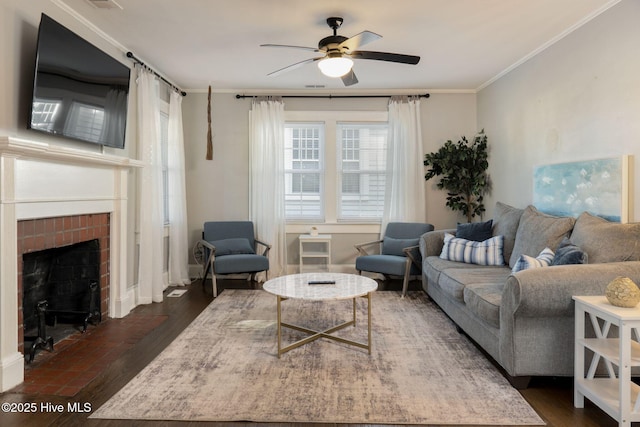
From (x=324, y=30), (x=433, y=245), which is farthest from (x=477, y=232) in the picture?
(x=324, y=30)

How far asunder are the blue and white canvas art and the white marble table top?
1.85 metres

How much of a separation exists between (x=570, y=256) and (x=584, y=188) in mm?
988

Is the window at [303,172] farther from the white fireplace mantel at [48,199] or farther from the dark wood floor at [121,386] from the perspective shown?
the dark wood floor at [121,386]

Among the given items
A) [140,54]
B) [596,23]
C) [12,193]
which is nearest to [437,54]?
[596,23]

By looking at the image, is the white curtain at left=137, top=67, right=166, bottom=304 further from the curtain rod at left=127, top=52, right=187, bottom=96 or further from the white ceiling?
the white ceiling

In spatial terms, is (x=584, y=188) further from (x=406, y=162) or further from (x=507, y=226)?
(x=406, y=162)

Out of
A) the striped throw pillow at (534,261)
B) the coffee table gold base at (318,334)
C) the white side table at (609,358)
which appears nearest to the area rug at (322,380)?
the coffee table gold base at (318,334)

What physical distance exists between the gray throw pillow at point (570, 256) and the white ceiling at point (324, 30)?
185cm

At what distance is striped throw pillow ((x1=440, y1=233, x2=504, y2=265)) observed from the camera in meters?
3.95

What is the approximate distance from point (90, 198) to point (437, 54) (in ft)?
11.8

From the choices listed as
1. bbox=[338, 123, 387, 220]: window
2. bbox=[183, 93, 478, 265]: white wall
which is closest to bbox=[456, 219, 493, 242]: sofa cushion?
bbox=[183, 93, 478, 265]: white wall

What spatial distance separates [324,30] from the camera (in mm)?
3553

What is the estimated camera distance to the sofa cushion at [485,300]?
2604mm

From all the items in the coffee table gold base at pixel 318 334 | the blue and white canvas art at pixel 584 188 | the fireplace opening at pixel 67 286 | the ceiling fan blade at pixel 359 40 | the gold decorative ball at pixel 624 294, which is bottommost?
the coffee table gold base at pixel 318 334
